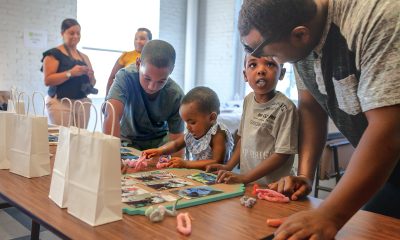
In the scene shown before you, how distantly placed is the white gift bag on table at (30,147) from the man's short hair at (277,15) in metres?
0.73

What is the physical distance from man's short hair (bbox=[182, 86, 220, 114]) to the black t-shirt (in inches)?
80.1

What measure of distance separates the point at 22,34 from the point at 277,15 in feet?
16.1

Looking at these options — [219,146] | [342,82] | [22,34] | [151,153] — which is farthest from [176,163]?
[22,34]

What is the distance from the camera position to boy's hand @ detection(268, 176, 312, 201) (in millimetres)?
1104

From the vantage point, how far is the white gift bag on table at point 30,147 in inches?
47.2

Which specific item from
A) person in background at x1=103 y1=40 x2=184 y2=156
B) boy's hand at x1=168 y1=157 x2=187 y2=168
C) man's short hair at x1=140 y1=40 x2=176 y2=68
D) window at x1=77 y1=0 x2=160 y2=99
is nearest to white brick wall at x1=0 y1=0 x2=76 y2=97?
window at x1=77 y1=0 x2=160 y2=99

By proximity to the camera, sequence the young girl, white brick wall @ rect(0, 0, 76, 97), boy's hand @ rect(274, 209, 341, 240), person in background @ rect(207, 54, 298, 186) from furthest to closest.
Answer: white brick wall @ rect(0, 0, 76, 97) → the young girl → person in background @ rect(207, 54, 298, 186) → boy's hand @ rect(274, 209, 341, 240)

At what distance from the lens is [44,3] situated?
5.15m

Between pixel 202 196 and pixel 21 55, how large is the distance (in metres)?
4.74

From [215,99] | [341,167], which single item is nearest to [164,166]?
[215,99]

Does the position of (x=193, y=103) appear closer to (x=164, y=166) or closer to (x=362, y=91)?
(x=164, y=166)

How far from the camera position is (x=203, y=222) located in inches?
34.5

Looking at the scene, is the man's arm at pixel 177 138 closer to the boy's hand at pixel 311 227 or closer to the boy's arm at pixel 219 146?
the boy's arm at pixel 219 146

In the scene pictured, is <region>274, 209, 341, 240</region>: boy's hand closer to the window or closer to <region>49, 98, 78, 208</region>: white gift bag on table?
<region>49, 98, 78, 208</region>: white gift bag on table
